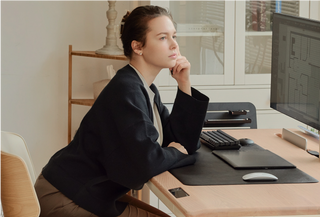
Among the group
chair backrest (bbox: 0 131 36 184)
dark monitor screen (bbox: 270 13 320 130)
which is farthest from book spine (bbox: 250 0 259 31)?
chair backrest (bbox: 0 131 36 184)

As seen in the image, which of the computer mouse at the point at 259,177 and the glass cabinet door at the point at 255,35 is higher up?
the glass cabinet door at the point at 255,35

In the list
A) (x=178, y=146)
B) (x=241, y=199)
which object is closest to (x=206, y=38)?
(x=178, y=146)

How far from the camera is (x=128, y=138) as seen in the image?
1.14 metres

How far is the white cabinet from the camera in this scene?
238 centimetres

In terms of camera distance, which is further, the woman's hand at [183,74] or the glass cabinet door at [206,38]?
the glass cabinet door at [206,38]

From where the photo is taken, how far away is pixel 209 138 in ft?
4.86

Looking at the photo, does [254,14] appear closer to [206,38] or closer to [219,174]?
[206,38]

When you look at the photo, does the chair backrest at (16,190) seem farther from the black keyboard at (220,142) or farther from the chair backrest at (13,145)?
the black keyboard at (220,142)

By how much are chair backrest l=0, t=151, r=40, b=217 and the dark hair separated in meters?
0.58

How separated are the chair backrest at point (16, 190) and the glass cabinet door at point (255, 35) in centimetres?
164

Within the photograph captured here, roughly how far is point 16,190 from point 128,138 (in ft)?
1.08

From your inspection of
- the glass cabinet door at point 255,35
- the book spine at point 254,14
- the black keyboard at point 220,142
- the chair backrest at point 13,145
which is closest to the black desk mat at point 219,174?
the black keyboard at point 220,142

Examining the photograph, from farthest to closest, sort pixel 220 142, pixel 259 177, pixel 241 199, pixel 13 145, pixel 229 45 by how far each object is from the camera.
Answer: pixel 229 45
pixel 220 142
pixel 13 145
pixel 259 177
pixel 241 199

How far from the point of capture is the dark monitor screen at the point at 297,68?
128cm
